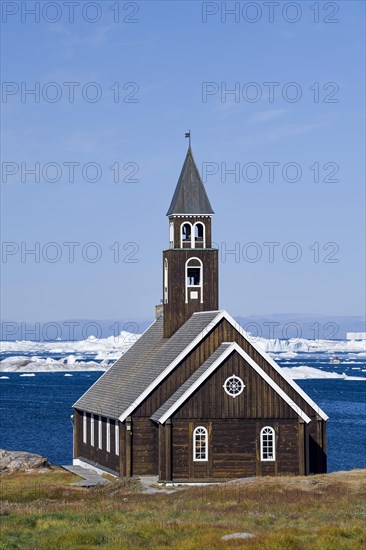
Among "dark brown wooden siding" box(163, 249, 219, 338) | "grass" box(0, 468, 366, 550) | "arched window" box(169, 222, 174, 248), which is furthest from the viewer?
"arched window" box(169, 222, 174, 248)

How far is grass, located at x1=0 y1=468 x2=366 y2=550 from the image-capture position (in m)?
26.4

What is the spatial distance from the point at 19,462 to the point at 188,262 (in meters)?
11.8

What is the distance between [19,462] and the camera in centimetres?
5038

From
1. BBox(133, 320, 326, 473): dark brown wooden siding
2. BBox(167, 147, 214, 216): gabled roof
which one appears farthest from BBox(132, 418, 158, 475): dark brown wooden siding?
BBox(167, 147, 214, 216): gabled roof

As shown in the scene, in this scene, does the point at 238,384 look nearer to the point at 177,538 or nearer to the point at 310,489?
the point at 310,489

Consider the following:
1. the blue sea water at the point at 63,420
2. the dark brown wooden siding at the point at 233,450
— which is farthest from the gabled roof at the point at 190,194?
the blue sea water at the point at 63,420

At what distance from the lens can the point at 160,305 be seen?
5812cm

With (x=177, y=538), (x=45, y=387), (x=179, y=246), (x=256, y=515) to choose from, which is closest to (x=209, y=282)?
(x=179, y=246)

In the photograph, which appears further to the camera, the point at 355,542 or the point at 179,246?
the point at 179,246

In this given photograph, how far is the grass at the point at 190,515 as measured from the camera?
1041 inches

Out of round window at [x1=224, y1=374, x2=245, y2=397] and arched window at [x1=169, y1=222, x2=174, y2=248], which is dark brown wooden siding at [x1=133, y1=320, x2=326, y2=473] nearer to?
round window at [x1=224, y1=374, x2=245, y2=397]

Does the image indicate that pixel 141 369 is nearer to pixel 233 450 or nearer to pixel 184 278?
pixel 184 278

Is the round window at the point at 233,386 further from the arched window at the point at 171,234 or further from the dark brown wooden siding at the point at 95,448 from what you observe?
the arched window at the point at 171,234

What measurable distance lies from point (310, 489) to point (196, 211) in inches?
621
